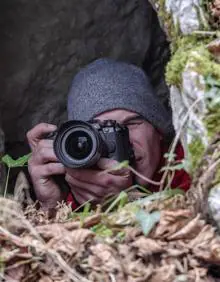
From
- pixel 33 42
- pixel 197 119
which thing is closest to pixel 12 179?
pixel 33 42

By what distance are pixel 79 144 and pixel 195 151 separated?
548 millimetres

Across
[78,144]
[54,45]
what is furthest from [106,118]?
[54,45]

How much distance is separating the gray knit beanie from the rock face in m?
0.22

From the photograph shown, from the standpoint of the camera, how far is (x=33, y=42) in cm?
230

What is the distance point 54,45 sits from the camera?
234 cm

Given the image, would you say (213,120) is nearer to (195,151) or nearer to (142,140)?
(195,151)

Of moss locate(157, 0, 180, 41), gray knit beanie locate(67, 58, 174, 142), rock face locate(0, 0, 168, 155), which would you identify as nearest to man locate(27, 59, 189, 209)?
gray knit beanie locate(67, 58, 174, 142)

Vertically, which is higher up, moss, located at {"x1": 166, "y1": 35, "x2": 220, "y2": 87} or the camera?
moss, located at {"x1": 166, "y1": 35, "x2": 220, "y2": 87}

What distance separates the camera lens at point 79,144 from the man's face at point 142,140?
0.92 ft

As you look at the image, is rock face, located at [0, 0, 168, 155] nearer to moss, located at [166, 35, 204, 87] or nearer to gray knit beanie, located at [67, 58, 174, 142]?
gray knit beanie, located at [67, 58, 174, 142]

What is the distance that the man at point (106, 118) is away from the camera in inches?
64.5

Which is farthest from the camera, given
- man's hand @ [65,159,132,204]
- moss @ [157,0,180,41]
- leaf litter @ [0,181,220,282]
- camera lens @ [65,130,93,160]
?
man's hand @ [65,159,132,204]

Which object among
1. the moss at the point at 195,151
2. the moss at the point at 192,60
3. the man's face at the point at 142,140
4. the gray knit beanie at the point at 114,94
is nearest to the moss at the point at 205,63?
the moss at the point at 192,60

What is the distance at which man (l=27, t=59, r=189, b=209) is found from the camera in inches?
64.5
